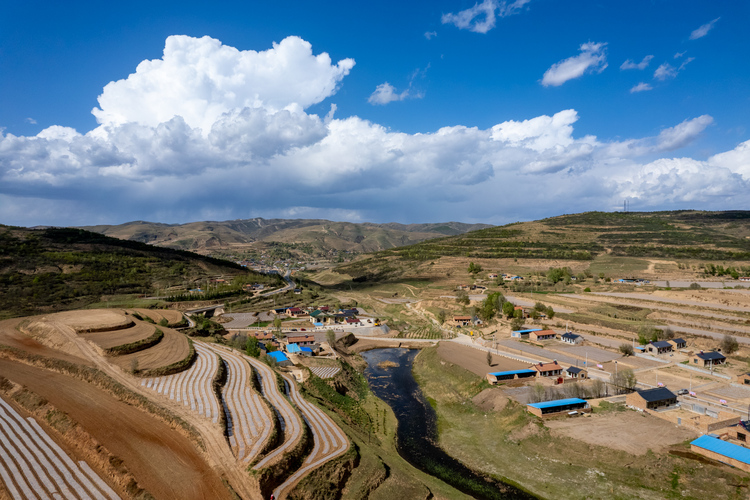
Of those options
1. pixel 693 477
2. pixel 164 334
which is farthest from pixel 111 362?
pixel 693 477

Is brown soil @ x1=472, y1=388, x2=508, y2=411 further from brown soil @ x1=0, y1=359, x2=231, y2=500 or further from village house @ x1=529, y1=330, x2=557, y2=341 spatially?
brown soil @ x1=0, y1=359, x2=231, y2=500

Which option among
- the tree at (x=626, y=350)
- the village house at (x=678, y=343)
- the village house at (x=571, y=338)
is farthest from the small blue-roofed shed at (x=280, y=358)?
the village house at (x=678, y=343)

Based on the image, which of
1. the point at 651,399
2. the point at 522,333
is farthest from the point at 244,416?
the point at 522,333

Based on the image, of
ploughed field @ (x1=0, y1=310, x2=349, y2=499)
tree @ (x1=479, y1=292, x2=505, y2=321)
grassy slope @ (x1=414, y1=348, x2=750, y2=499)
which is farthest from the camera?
tree @ (x1=479, y1=292, x2=505, y2=321)

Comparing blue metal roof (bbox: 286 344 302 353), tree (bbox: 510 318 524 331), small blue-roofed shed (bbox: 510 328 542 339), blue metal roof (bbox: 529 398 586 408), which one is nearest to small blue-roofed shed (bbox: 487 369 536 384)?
blue metal roof (bbox: 529 398 586 408)

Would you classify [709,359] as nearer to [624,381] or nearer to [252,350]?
[624,381]

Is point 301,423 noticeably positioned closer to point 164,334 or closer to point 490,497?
point 490,497
